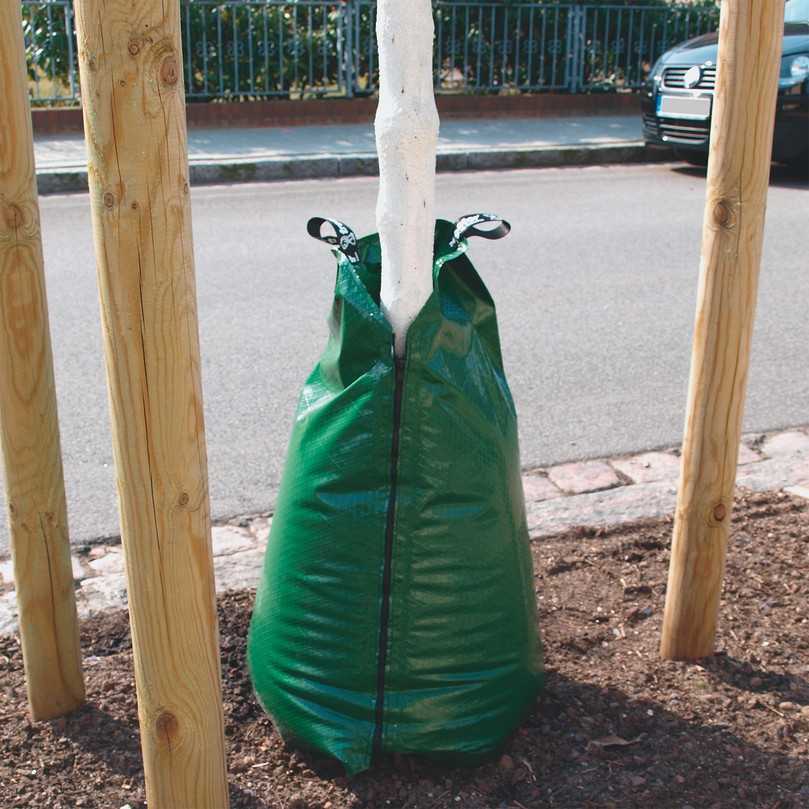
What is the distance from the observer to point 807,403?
5.05 m

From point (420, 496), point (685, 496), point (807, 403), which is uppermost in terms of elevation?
point (420, 496)

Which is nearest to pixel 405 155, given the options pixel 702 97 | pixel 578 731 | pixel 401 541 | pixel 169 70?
pixel 169 70

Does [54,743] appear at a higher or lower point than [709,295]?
lower

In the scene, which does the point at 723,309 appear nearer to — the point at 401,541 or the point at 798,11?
the point at 401,541

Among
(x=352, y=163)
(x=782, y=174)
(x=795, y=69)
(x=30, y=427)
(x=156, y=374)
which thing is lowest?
(x=782, y=174)

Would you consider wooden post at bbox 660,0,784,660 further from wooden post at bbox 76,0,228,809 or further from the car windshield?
the car windshield

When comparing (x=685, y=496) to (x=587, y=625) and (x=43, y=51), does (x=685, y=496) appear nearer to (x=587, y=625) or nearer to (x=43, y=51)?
(x=587, y=625)

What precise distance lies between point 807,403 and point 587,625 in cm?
237

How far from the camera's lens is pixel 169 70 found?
1761mm

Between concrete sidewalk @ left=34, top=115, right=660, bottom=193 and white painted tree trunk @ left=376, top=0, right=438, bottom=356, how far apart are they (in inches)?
306

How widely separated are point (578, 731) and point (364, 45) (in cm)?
1192

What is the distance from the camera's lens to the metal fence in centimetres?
1257

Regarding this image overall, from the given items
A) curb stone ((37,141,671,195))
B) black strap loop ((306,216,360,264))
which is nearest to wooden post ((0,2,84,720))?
black strap loop ((306,216,360,264))

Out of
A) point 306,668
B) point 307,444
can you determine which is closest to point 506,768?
point 306,668
